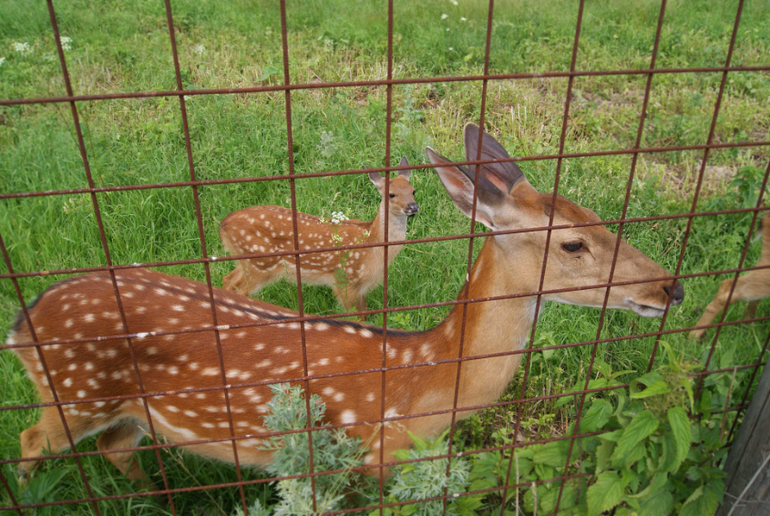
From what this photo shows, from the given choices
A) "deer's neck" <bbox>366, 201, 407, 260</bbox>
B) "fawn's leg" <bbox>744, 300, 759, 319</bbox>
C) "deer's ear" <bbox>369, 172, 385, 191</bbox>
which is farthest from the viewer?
"deer's ear" <bbox>369, 172, 385, 191</bbox>

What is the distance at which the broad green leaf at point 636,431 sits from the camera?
2.14 meters

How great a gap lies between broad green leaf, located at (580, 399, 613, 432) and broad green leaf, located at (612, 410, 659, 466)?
0.39 feet

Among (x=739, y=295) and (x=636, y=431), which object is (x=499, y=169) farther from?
(x=739, y=295)

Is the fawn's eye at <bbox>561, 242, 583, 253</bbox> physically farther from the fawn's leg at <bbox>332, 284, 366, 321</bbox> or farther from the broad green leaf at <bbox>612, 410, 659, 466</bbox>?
the fawn's leg at <bbox>332, 284, 366, 321</bbox>

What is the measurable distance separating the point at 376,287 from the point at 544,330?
5.60ft

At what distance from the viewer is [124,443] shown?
125 inches

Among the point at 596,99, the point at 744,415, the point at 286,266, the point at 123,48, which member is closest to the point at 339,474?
the point at 744,415

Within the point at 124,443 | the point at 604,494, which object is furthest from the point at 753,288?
the point at 124,443

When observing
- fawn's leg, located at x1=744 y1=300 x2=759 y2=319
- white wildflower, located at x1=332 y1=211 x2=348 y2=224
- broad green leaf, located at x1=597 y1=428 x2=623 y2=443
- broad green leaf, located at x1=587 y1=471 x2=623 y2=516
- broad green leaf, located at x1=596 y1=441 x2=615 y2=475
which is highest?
white wildflower, located at x1=332 y1=211 x2=348 y2=224

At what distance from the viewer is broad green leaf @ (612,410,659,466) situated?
7.04 ft

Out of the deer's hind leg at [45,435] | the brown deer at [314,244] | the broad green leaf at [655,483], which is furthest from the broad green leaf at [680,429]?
the brown deer at [314,244]

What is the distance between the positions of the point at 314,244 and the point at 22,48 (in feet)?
13.0

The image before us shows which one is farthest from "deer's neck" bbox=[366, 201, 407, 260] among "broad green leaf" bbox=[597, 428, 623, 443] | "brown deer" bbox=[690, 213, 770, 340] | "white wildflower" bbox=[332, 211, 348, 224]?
"broad green leaf" bbox=[597, 428, 623, 443]

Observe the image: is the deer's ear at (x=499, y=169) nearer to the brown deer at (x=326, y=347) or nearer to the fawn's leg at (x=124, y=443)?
the brown deer at (x=326, y=347)
